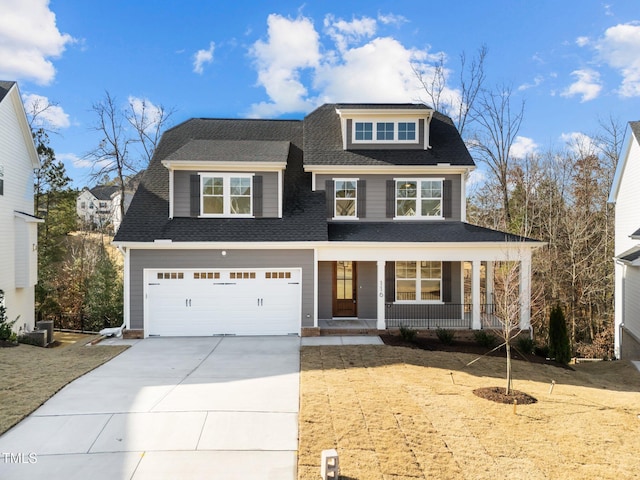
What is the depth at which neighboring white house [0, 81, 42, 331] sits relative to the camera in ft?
49.6

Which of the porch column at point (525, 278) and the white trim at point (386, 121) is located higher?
the white trim at point (386, 121)

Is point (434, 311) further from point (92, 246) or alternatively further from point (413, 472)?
point (92, 246)

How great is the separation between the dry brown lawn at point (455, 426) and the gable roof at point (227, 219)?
5356 millimetres

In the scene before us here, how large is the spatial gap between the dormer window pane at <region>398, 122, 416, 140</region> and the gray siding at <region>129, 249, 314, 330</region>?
20.2 feet

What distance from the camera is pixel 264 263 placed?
1375 cm

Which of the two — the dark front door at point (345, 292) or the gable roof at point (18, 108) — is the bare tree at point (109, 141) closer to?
the gable roof at point (18, 108)

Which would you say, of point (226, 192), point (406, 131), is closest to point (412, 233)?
point (406, 131)

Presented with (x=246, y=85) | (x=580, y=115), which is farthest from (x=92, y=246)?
(x=580, y=115)

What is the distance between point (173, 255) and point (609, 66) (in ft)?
88.1

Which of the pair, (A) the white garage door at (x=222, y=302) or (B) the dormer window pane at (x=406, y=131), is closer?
(A) the white garage door at (x=222, y=302)

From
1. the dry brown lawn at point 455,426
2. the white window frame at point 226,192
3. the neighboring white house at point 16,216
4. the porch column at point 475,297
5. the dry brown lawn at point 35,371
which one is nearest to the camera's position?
the dry brown lawn at point 455,426

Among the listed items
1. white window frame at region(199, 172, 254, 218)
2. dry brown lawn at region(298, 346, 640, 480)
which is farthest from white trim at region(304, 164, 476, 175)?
dry brown lawn at region(298, 346, 640, 480)

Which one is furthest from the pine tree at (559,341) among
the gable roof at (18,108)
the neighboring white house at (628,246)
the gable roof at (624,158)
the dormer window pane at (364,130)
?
the gable roof at (18,108)

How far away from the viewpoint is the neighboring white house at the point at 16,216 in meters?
15.1
